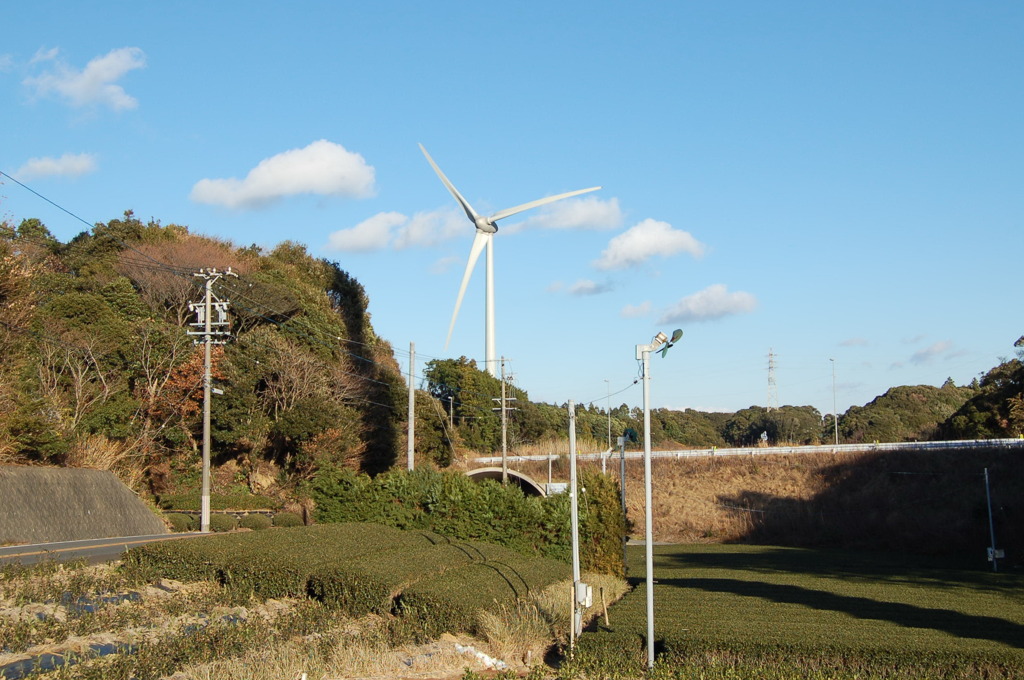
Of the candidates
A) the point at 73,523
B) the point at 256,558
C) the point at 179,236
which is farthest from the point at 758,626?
the point at 179,236

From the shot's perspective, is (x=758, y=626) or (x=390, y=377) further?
(x=390, y=377)

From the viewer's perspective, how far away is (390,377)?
6925cm

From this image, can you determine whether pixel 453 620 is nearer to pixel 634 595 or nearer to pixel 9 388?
pixel 634 595

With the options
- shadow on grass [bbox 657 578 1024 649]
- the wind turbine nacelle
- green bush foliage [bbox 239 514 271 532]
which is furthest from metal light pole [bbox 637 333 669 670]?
the wind turbine nacelle

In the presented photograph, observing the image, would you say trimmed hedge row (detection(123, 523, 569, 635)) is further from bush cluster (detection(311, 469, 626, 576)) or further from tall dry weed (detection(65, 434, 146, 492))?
tall dry weed (detection(65, 434, 146, 492))

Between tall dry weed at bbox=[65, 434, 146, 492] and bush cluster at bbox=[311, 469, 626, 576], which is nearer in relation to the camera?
bush cluster at bbox=[311, 469, 626, 576]

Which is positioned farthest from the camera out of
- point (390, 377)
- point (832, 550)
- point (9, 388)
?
point (390, 377)

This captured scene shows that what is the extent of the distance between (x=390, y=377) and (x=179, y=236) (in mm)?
19256

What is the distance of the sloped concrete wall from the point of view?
29.4 m

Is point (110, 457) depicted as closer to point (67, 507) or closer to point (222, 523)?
point (222, 523)

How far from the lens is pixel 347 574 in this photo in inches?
814

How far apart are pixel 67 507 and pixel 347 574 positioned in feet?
53.9

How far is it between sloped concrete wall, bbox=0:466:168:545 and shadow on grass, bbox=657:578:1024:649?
20325 mm

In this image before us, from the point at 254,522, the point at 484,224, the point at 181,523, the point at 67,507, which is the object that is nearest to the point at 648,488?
the point at 67,507
